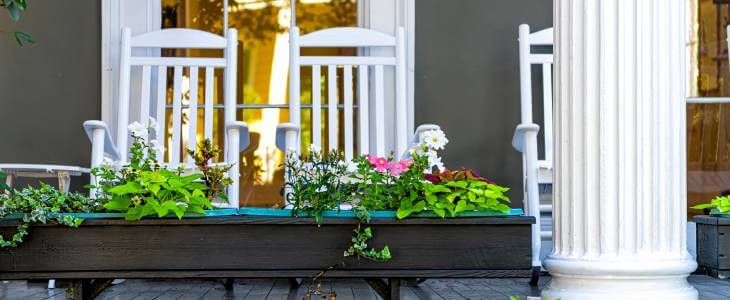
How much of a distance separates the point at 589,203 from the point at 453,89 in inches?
76.1

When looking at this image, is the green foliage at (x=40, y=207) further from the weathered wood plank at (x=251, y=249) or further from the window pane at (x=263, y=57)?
the window pane at (x=263, y=57)

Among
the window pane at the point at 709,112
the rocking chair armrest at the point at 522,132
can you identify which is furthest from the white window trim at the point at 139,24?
the window pane at the point at 709,112

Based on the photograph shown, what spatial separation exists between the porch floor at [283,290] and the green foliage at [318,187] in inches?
38.8

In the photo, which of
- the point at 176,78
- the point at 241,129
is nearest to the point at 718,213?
the point at 241,129

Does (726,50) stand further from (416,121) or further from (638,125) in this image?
(638,125)

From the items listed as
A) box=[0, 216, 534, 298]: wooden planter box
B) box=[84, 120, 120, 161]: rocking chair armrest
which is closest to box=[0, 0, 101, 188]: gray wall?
box=[84, 120, 120, 161]: rocking chair armrest

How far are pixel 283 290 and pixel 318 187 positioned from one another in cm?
141

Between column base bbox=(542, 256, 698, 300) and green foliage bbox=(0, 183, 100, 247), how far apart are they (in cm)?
101

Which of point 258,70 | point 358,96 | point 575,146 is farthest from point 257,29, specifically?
point 575,146

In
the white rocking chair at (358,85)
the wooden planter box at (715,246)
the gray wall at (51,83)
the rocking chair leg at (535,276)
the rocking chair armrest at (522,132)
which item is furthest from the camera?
the gray wall at (51,83)

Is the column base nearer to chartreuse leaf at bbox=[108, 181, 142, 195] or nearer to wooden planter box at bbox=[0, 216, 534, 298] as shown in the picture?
wooden planter box at bbox=[0, 216, 534, 298]

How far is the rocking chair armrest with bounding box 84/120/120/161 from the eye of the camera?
278 centimetres

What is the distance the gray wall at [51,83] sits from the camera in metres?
3.87

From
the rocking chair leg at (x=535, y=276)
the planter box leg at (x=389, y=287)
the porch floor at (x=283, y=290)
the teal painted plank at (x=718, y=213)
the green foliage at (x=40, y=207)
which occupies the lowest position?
the porch floor at (x=283, y=290)
